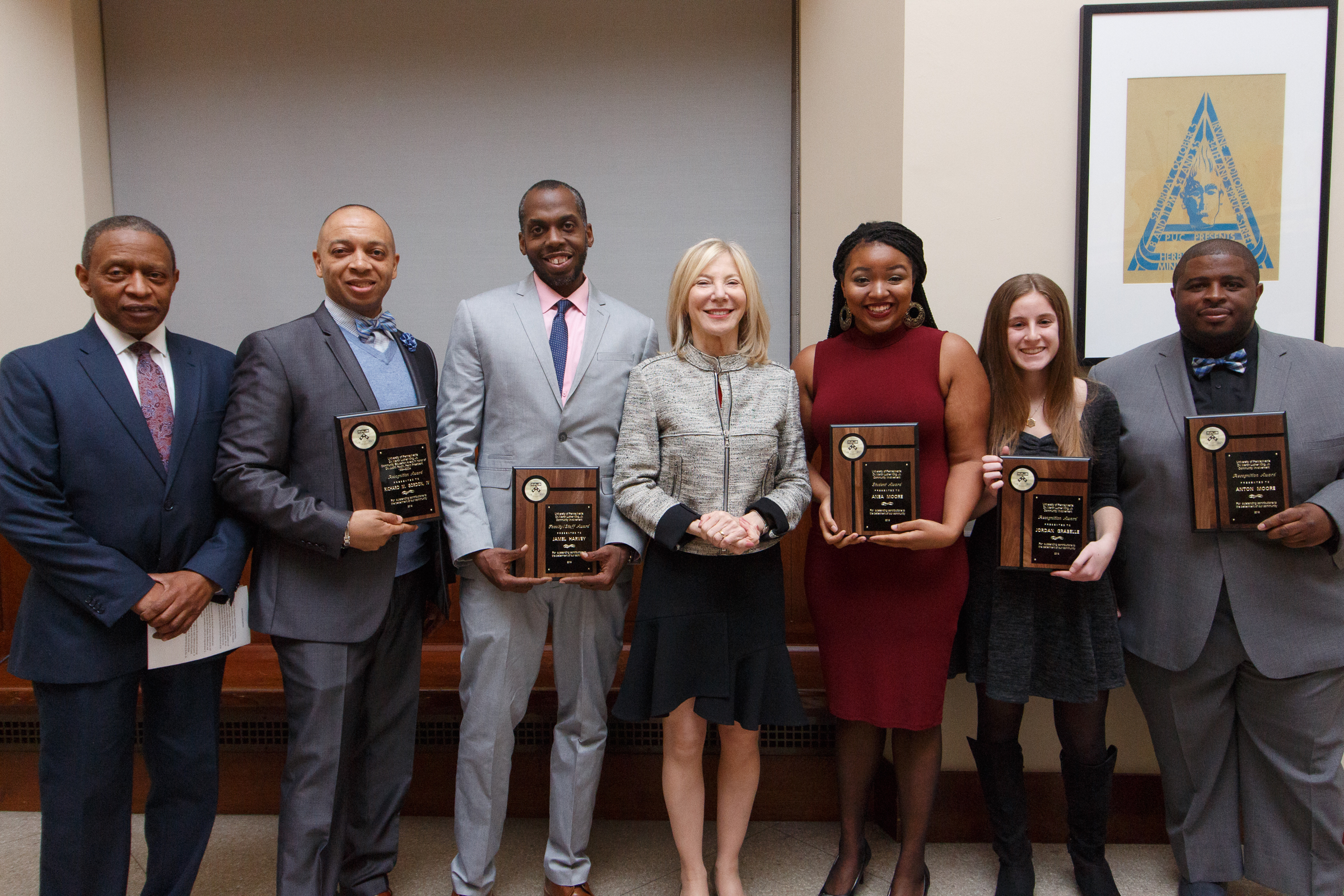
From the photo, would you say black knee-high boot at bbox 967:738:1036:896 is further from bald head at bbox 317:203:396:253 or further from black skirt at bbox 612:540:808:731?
bald head at bbox 317:203:396:253

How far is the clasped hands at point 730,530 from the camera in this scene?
1.82 metres

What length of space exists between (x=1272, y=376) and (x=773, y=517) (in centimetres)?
133

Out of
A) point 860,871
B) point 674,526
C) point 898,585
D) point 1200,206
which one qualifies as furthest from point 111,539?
point 1200,206

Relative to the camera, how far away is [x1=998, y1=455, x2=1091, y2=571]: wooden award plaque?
1.88 meters

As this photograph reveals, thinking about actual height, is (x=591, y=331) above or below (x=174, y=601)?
above

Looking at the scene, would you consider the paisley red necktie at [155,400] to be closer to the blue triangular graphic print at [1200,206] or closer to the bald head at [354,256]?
the bald head at [354,256]

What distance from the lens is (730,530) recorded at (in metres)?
1.83

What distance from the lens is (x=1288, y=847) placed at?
206 cm

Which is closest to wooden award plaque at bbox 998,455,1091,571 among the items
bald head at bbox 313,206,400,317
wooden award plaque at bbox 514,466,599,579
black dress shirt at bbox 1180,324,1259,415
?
black dress shirt at bbox 1180,324,1259,415

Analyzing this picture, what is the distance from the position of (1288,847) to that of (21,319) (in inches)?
179

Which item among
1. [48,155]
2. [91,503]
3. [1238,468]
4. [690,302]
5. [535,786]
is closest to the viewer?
[91,503]

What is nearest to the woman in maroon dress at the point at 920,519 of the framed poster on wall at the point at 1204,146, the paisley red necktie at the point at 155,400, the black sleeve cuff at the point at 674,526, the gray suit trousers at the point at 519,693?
the black sleeve cuff at the point at 674,526

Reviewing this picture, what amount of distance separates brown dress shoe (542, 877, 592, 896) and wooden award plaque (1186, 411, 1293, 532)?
71.8 inches

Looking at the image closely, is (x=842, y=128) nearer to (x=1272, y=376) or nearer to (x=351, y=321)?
(x=1272, y=376)
